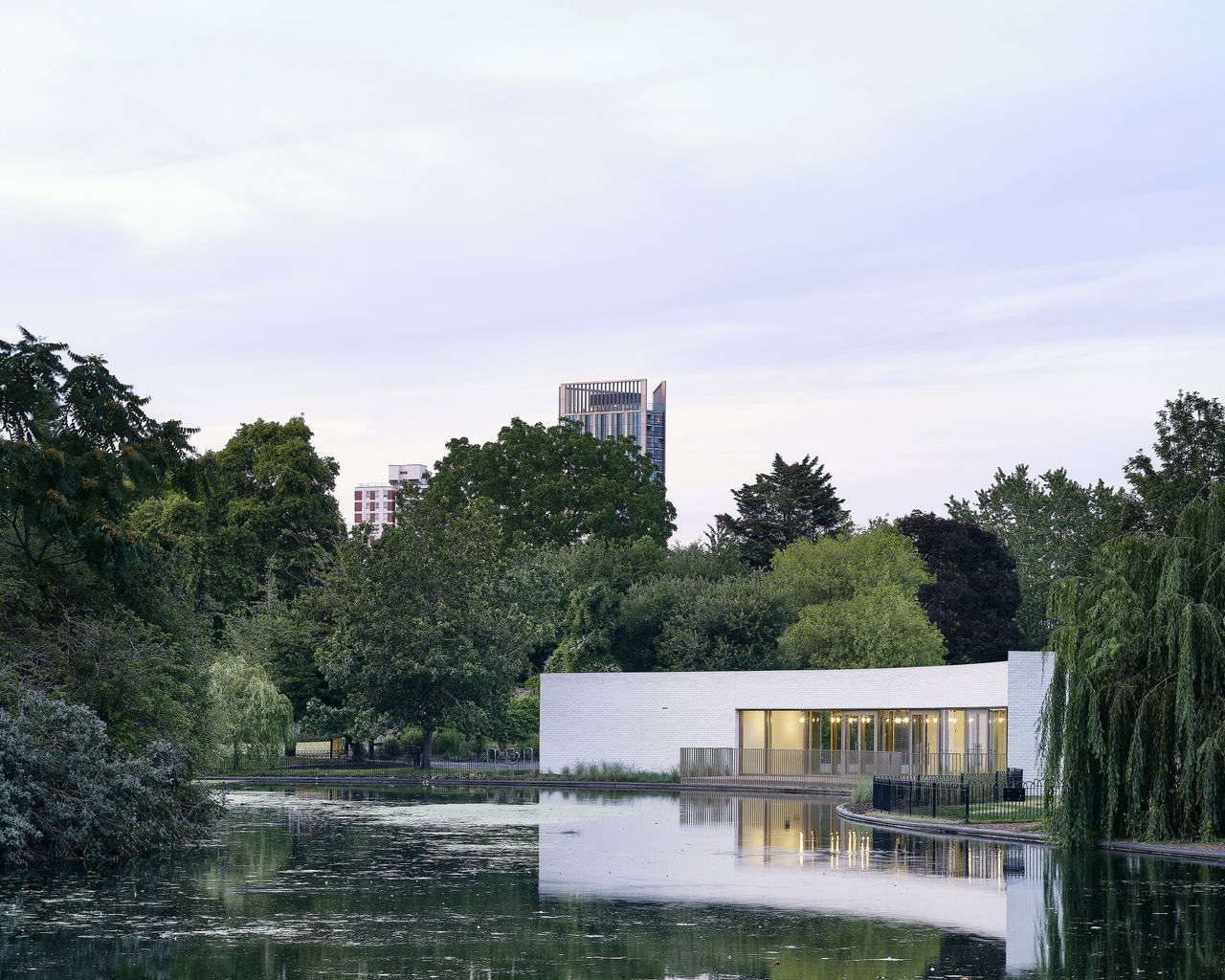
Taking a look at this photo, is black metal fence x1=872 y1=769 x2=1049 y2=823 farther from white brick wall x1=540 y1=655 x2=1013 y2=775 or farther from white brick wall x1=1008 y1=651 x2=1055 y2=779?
white brick wall x1=540 y1=655 x2=1013 y2=775

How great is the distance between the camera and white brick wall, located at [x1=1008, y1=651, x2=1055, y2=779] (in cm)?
5119

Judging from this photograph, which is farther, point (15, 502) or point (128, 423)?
point (128, 423)

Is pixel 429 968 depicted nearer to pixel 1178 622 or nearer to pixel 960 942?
pixel 960 942

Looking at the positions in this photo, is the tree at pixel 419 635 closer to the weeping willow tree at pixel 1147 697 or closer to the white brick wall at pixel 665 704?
the white brick wall at pixel 665 704

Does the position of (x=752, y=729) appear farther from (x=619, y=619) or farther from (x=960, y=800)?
(x=960, y=800)

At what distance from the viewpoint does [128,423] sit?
106 feet

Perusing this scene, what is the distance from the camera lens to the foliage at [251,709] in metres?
59.6

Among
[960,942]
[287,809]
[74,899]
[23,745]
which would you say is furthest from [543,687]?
[960,942]

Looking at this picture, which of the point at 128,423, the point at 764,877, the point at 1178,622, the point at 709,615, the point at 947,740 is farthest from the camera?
the point at 709,615

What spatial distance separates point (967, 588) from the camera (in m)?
85.6

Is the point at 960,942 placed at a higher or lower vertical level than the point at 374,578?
lower

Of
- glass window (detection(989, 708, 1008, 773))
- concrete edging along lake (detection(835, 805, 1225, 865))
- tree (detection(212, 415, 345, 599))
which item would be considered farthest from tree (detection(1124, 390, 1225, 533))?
tree (detection(212, 415, 345, 599))

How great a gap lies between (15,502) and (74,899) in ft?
34.5

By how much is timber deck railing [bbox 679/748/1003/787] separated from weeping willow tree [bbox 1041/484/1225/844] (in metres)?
25.8
